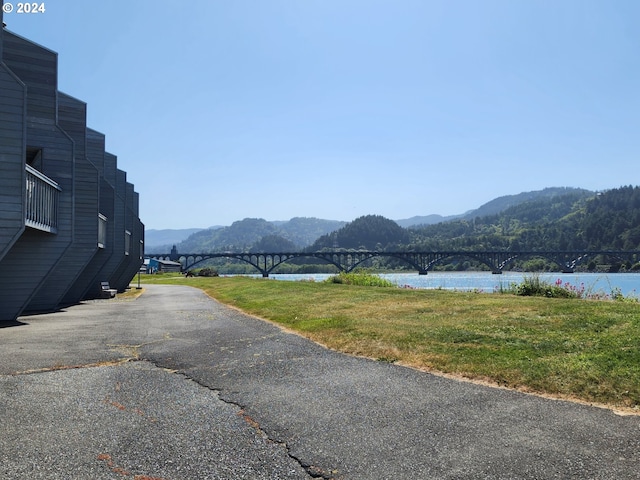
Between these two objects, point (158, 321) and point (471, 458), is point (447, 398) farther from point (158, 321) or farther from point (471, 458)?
point (158, 321)

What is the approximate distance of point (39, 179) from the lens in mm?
19797

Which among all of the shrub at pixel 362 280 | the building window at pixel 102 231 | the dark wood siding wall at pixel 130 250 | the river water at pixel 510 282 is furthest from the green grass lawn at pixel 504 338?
the dark wood siding wall at pixel 130 250

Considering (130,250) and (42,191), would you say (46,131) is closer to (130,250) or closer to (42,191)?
(42,191)

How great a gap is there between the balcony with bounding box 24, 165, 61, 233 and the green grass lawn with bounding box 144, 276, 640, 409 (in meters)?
9.34

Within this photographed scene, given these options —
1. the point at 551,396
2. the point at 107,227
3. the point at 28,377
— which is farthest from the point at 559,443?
the point at 107,227

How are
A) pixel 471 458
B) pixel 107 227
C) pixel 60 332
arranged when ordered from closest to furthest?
1. pixel 471 458
2. pixel 60 332
3. pixel 107 227

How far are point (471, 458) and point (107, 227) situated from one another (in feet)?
105

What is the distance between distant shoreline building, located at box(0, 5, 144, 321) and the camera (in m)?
16.7

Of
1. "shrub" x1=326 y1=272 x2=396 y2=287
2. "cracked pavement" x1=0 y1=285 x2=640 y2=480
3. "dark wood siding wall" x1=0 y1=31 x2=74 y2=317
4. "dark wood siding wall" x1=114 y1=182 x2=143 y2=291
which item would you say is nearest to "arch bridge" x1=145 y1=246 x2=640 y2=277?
"dark wood siding wall" x1=114 y1=182 x2=143 y2=291

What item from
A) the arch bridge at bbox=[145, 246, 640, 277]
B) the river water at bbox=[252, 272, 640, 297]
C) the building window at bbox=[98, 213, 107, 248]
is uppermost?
the building window at bbox=[98, 213, 107, 248]

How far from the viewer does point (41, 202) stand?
2014 centimetres

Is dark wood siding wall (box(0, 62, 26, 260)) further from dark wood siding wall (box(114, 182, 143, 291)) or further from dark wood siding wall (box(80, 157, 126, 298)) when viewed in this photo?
dark wood siding wall (box(114, 182, 143, 291))

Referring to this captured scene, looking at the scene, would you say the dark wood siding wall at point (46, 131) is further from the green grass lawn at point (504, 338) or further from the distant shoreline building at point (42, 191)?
the green grass lawn at point (504, 338)

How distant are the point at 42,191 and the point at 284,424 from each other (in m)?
18.0
